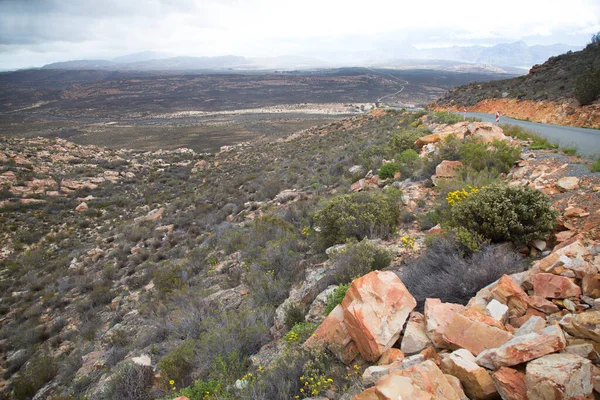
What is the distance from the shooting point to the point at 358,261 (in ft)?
16.2

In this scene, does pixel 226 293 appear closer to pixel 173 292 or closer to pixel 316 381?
pixel 173 292

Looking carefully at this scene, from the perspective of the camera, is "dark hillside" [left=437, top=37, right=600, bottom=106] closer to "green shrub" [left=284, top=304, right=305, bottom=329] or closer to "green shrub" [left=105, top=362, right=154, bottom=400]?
"green shrub" [left=284, top=304, right=305, bottom=329]

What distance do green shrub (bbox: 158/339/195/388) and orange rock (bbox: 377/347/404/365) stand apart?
288cm

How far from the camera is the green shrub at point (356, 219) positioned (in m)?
6.46

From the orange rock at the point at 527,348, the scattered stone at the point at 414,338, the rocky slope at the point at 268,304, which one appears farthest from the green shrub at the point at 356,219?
the orange rock at the point at 527,348

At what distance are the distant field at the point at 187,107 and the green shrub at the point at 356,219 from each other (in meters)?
33.8

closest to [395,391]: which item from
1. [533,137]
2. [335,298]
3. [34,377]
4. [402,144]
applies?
[335,298]

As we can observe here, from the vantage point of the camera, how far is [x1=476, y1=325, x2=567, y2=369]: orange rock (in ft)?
7.66

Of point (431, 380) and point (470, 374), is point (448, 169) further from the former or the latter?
point (431, 380)

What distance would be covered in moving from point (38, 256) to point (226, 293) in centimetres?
1061

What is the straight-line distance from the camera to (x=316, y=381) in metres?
3.24

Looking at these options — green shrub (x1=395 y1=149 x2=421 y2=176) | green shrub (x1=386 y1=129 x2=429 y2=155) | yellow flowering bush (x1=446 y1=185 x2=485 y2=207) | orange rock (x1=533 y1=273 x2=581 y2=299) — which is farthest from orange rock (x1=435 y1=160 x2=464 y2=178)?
orange rock (x1=533 y1=273 x2=581 y2=299)

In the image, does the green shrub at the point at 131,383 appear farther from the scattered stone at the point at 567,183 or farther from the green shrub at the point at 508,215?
the scattered stone at the point at 567,183

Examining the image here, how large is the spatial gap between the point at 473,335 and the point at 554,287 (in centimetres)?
109
